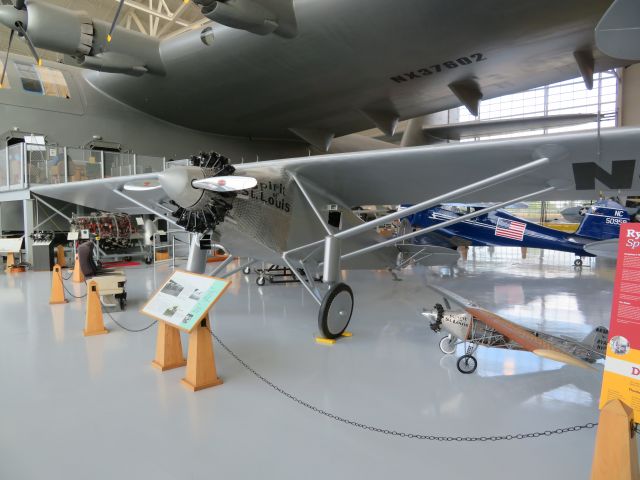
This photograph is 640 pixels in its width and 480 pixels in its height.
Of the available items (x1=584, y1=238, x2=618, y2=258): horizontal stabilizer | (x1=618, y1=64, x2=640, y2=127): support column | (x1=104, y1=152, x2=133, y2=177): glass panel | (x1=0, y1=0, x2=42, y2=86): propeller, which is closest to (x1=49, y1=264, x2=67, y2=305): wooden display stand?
(x1=0, y1=0, x2=42, y2=86): propeller

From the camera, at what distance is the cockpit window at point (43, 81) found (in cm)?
1035

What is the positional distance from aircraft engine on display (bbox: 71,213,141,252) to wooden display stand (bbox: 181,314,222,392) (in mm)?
8762

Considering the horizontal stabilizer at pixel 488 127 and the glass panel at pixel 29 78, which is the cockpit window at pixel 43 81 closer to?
the glass panel at pixel 29 78

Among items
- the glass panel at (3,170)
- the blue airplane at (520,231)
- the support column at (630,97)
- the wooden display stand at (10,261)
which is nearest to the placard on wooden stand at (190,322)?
the blue airplane at (520,231)

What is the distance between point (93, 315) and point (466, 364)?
169 inches

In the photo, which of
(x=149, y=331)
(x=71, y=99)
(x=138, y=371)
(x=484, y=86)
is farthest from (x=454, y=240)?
(x=71, y=99)

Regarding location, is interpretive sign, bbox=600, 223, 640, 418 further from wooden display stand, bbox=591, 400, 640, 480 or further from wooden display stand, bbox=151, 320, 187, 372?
wooden display stand, bbox=151, 320, 187, 372

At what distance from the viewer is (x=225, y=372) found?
137 inches

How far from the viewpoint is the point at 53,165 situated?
1002cm

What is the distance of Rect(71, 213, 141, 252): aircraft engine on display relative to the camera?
10.5 metres

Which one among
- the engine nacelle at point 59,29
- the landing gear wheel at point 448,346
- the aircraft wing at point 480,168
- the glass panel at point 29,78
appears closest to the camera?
the aircraft wing at point 480,168

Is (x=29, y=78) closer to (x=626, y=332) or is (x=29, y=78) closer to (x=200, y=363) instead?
(x=200, y=363)

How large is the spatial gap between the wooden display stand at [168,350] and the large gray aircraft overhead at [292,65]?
16.7 feet

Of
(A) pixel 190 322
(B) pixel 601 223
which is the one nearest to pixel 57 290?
(A) pixel 190 322
